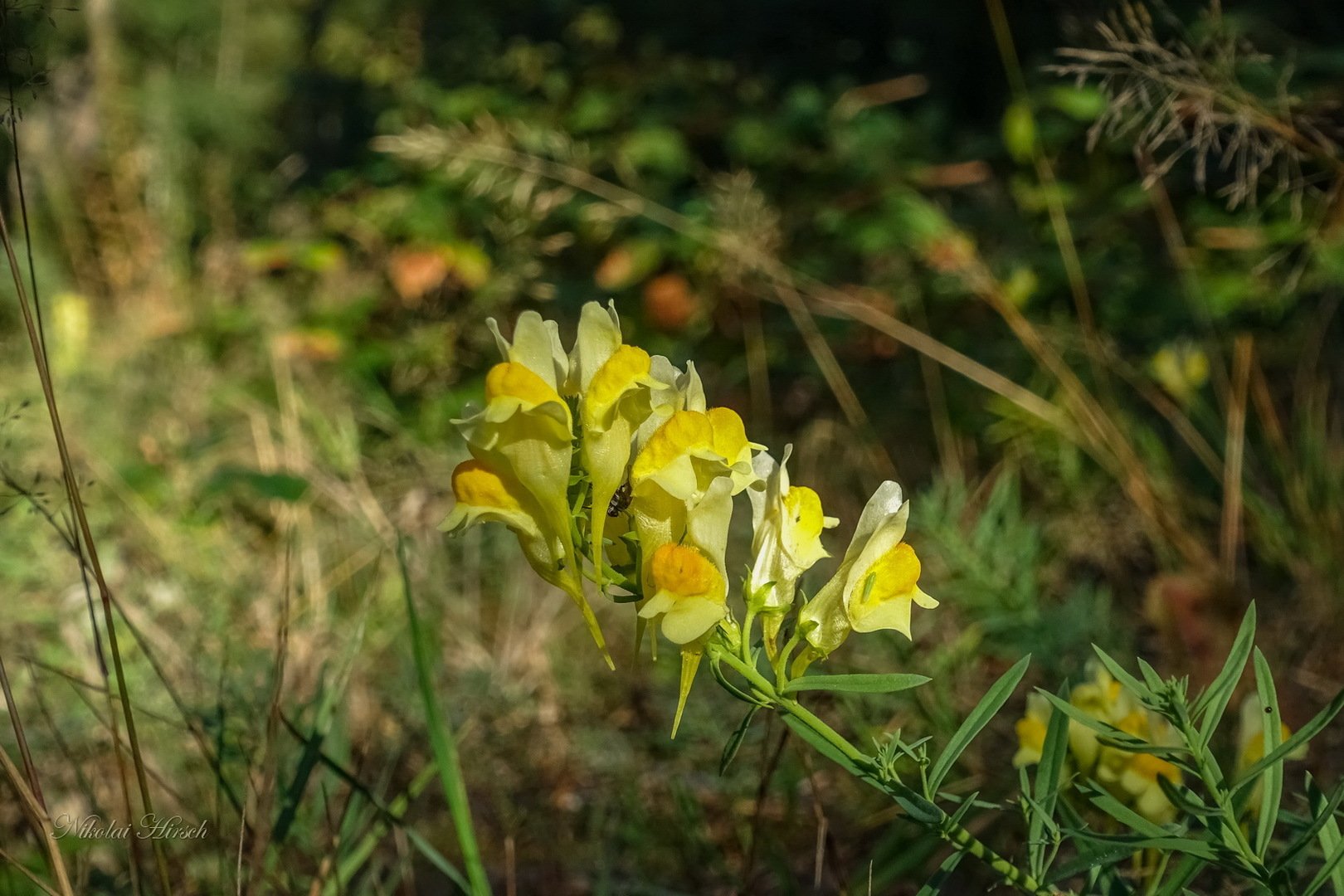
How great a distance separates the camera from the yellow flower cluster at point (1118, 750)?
3.13ft

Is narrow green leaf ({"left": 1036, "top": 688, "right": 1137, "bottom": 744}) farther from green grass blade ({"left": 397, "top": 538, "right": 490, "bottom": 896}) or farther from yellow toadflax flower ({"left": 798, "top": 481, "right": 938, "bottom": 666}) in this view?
green grass blade ({"left": 397, "top": 538, "right": 490, "bottom": 896})

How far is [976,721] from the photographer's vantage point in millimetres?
743

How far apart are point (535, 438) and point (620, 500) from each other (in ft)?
→ 0.25

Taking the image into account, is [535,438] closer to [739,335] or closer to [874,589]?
[874,589]

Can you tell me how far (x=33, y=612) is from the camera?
2184 mm

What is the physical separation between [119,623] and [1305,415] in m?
2.22

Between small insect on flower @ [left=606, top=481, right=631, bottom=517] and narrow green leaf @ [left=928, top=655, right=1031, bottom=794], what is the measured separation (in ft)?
0.84

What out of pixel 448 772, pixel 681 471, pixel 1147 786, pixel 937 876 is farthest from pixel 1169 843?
pixel 448 772

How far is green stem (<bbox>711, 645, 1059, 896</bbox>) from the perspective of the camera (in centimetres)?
70

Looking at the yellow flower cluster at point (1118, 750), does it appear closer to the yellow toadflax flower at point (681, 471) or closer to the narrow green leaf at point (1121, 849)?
the narrow green leaf at point (1121, 849)

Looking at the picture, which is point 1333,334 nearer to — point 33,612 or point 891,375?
point 891,375

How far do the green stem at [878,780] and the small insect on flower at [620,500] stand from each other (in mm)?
125

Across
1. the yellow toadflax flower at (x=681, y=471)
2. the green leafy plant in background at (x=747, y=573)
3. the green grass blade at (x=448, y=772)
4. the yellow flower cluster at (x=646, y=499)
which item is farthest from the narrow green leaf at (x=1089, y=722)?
the green grass blade at (x=448, y=772)

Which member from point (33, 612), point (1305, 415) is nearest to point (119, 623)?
point (33, 612)
